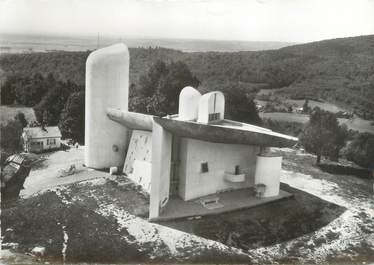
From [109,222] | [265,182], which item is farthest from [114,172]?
[265,182]

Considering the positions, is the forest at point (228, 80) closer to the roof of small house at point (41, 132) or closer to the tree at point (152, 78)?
the tree at point (152, 78)

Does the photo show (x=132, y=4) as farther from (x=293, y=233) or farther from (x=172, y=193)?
(x=293, y=233)

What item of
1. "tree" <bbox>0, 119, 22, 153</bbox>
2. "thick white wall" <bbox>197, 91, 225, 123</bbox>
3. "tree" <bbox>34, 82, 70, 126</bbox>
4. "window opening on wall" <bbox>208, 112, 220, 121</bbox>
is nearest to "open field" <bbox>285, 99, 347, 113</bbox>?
"window opening on wall" <bbox>208, 112, 220, 121</bbox>

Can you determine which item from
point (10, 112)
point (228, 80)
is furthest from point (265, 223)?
point (228, 80)

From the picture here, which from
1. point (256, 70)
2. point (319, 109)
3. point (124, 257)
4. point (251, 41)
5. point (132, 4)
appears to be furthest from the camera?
point (256, 70)

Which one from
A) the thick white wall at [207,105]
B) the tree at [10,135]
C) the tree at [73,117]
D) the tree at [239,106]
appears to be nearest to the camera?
the thick white wall at [207,105]

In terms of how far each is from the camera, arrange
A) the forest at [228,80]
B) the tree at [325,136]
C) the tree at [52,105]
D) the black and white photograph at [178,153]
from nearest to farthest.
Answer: the black and white photograph at [178,153] < the forest at [228,80] < the tree at [325,136] < the tree at [52,105]

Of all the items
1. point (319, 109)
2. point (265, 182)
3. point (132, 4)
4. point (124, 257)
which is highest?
point (132, 4)

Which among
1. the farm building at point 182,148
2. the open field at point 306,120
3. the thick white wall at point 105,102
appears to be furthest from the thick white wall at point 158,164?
the open field at point 306,120
